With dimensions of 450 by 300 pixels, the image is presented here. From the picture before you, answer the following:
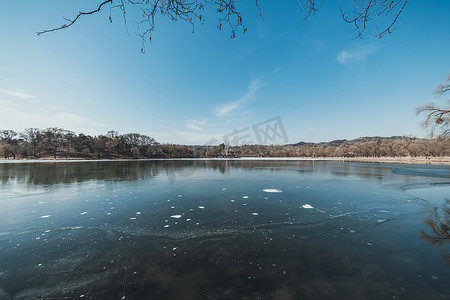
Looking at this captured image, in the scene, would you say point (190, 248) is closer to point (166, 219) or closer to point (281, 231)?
point (166, 219)

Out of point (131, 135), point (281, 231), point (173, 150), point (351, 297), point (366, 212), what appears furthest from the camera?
point (173, 150)

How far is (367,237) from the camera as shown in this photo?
4.04m

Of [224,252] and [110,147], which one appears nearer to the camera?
[224,252]

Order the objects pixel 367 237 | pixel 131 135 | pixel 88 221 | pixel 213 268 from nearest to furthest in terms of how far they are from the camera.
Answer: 1. pixel 213 268
2. pixel 367 237
3. pixel 88 221
4. pixel 131 135

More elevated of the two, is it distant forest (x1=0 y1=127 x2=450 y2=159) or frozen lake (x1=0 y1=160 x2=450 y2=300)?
distant forest (x1=0 y1=127 x2=450 y2=159)

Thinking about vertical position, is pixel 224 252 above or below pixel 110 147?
below

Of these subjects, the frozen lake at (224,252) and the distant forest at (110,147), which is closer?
the frozen lake at (224,252)

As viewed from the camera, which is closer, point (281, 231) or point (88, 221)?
point (281, 231)

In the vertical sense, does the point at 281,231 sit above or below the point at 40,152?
below

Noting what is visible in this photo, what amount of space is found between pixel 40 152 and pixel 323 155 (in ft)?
414

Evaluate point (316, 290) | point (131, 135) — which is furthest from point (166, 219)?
point (131, 135)

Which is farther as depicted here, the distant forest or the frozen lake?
the distant forest

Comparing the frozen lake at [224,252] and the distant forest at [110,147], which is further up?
the distant forest at [110,147]

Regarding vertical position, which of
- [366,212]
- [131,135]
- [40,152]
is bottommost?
[366,212]
